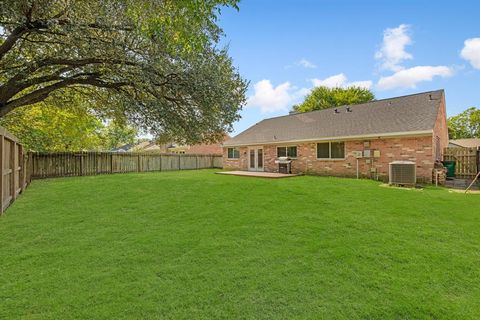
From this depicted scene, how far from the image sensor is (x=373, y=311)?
2.32 meters

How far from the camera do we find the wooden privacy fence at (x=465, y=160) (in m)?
10.7

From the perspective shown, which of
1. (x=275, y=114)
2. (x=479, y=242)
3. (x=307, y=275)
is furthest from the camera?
(x=275, y=114)

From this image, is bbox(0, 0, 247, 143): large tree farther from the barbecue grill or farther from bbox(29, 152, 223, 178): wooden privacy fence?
the barbecue grill

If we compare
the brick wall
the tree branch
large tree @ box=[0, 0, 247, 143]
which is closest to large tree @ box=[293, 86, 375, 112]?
the brick wall

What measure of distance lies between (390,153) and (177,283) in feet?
37.8

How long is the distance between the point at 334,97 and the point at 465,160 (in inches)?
756

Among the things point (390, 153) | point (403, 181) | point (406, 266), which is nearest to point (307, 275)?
point (406, 266)

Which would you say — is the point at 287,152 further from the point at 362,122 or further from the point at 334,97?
the point at 334,97

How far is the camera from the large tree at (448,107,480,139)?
3375 cm

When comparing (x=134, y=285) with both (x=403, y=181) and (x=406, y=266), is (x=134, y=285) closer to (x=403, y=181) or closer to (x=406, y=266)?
(x=406, y=266)

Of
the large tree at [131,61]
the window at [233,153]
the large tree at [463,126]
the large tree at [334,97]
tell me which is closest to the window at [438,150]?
the large tree at [131,61]

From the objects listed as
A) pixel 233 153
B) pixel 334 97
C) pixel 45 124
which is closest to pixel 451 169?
pixel 233 153

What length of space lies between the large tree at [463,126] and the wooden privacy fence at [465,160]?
28.9 m

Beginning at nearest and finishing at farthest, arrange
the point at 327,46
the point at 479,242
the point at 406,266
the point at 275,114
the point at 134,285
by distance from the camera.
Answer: the point at 134,285, the point at 406,266, the point at 479,242, the point at 327,46, the point at 275,114
